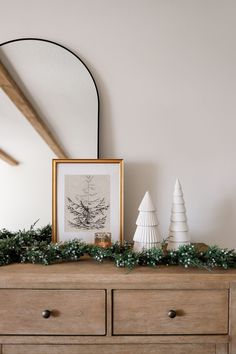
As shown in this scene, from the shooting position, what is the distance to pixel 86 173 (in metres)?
1.46

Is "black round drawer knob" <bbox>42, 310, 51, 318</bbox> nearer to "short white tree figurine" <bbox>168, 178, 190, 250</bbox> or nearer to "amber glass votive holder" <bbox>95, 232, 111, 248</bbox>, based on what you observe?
"amber glass votive holder" <bbox>95, 232, 111, 248</bbox>

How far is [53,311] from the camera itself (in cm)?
114

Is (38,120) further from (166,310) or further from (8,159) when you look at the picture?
(166,310)

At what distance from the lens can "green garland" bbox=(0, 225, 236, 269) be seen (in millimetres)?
1161

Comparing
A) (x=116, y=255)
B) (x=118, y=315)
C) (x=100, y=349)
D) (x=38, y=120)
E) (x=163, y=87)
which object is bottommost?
(x=100, y=349)

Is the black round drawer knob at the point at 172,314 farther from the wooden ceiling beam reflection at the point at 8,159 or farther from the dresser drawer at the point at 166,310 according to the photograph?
the wooden ceiling beam reflection at the point at 8,159

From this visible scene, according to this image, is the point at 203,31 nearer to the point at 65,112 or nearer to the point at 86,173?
the point at 65,112

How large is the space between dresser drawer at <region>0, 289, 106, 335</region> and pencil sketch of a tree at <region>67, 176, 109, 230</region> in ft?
1.19

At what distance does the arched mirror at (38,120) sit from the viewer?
4.90ft

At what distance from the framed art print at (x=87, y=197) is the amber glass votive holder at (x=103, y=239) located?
0.29 ft

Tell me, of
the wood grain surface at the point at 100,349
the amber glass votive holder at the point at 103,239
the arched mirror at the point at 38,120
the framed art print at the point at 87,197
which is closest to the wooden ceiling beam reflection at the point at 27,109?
the arched mirror at the point at 38,120

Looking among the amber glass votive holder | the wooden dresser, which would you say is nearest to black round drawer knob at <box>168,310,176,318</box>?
the wooden dresser

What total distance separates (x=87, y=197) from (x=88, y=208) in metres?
0.05

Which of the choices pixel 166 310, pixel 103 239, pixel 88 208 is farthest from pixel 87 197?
pixel 166 310
